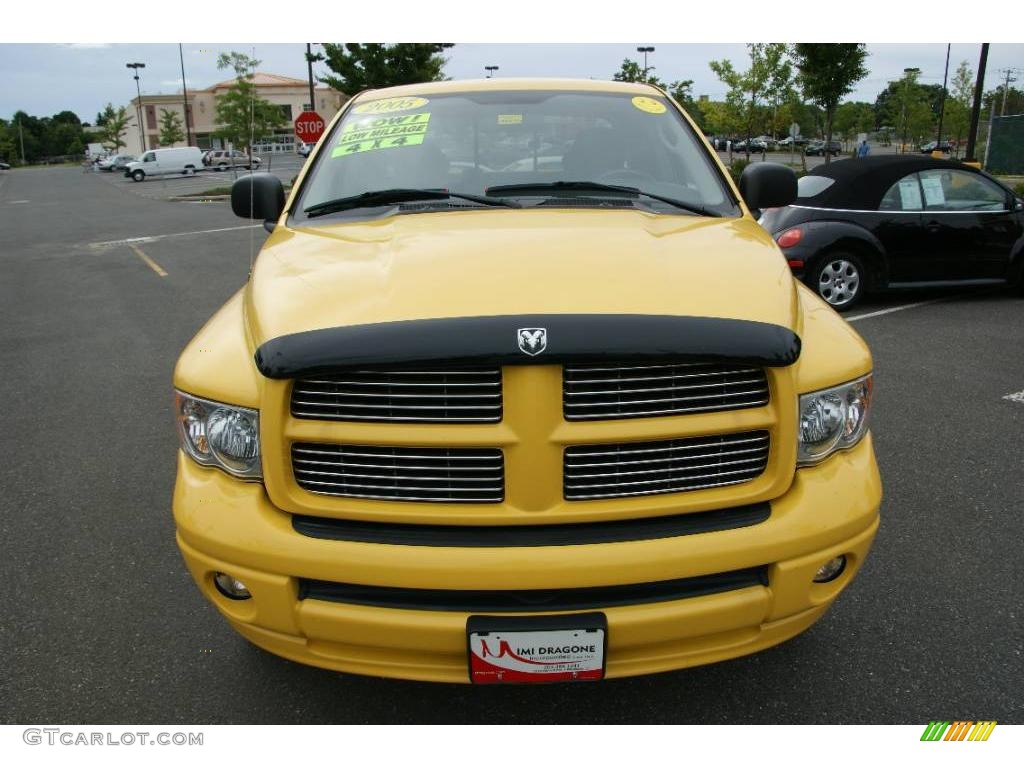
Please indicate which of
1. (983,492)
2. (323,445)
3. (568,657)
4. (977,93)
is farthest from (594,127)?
(977,93)

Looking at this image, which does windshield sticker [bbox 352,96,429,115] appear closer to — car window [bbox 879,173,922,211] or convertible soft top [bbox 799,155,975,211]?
convertible soft top [bbox 799,155,975,211]

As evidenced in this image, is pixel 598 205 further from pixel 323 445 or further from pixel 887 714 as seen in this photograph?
pixel 887 714

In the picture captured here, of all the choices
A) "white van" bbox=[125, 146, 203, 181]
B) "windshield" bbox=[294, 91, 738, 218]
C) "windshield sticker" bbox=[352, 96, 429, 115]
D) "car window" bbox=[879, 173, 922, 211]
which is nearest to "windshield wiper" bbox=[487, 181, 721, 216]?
"windshield" bbox=[294, 91, 738, 218]

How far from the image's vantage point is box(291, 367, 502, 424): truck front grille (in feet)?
6.62

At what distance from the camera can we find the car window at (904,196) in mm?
8219

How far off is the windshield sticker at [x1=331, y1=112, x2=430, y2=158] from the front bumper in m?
1.72

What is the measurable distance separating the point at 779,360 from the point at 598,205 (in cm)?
119

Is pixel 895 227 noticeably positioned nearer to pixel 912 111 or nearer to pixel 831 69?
pixel 831 69

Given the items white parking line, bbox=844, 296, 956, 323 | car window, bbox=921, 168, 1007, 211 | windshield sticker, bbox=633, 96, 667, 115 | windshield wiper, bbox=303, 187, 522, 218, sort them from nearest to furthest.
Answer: windshield wiper, bbox=303, 187, 522, 218
windshield sticker, bbox=633, 96, 667, 115
white parking line, bbox=844, 296, 956, 323
car window, bbox=921, 168, 1007, 211

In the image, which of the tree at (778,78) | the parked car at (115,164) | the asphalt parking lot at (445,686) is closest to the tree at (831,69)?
the tree at (778,78)

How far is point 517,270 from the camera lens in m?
2.28

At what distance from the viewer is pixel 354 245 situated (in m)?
2.69

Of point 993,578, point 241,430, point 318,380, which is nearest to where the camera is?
point 318,380
